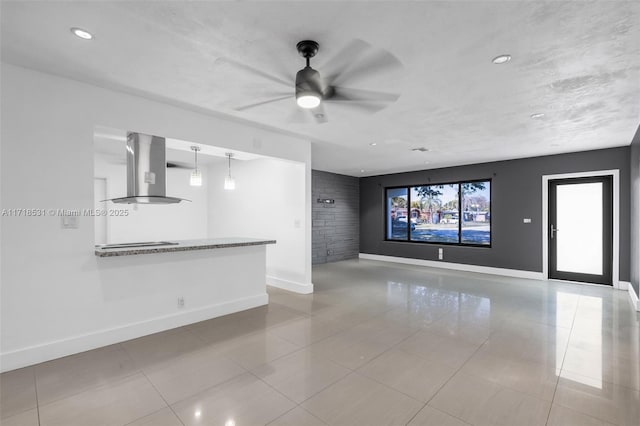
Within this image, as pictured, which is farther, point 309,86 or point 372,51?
point 372,51

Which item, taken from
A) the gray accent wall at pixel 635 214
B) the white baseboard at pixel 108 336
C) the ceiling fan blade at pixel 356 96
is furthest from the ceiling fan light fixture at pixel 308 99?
the gray accent wall at pixel 635 214

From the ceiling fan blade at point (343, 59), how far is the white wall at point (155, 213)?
14.8ft

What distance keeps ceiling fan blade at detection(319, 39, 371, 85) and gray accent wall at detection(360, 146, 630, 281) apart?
5841mm

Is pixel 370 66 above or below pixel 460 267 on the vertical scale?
above

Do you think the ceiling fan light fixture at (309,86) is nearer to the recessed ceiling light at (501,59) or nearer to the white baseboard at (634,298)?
the recessed ceiling light at (501,59)

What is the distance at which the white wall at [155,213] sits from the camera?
584cm

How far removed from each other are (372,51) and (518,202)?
5.95m

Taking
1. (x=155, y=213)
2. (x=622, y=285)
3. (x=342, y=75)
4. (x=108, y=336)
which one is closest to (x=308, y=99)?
(x=342, y=75)

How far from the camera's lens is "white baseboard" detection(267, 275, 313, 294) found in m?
5.12

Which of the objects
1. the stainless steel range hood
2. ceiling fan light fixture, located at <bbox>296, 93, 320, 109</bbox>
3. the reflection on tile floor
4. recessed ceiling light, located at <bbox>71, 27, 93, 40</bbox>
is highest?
recessed ceiling light, located at <bbox>71, 27, 93, 40</bbox>

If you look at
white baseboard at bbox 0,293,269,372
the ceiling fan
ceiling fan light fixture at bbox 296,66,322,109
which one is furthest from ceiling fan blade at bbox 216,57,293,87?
white baseboard at bbox 0,293,269,372

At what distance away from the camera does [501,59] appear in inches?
92.9

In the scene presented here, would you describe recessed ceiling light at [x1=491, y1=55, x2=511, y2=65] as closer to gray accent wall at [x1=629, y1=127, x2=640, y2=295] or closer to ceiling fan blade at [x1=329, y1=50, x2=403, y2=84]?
ceiling fan blade at [x1=329, y1=50, x2=403, y2=84]

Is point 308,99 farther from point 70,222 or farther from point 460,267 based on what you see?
point 460,267
